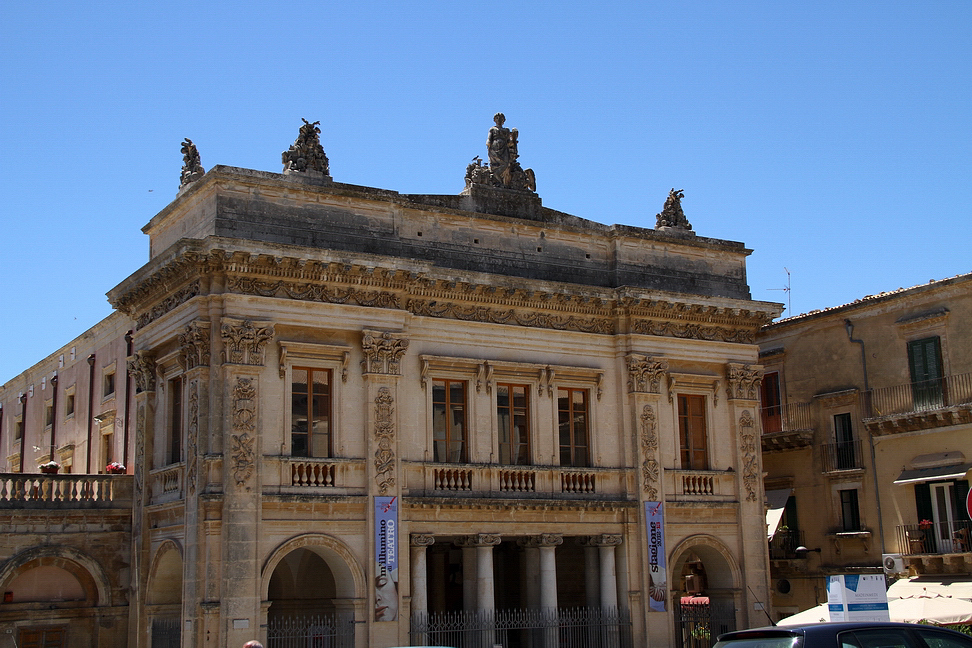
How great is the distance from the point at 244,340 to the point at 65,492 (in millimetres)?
5486

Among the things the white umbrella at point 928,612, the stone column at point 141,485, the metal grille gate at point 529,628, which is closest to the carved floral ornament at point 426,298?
the stone column at point 141,485

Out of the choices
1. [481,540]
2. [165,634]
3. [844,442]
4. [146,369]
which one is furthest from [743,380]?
[165,634]

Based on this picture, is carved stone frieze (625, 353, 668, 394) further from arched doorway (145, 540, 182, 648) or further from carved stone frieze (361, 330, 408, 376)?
arched doorway (145, 540, 182, 648)

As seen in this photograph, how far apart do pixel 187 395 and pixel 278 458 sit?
7.11ft

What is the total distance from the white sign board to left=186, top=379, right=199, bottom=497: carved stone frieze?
11.5 meters

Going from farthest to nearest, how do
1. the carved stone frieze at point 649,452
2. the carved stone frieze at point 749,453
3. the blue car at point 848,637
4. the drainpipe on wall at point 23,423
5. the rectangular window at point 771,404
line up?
the drainpipe on wall at point 23,423
the rectangular window at point 771,404
the carved stone frieze at point 749,453
the carved stone frieze at point 649,452
the blue car at point 848,637

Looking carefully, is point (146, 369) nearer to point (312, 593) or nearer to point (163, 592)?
point (163, 592)

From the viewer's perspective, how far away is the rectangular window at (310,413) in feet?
71.8

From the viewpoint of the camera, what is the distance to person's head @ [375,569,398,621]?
21.4m

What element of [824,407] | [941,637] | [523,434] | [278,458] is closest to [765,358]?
[824,407]

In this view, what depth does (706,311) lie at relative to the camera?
26.2m

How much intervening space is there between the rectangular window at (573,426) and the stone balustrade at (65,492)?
928 centimetres

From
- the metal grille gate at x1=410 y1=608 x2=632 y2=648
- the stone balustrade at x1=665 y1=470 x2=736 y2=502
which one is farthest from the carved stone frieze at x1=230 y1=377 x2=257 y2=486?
the stone balustrade at x1=665 y1=470 x2=736 y2=502

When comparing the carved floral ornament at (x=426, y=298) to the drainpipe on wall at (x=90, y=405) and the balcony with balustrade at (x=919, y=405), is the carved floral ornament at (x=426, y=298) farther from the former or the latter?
the drainpipe on wall at (x=90, y=405)
